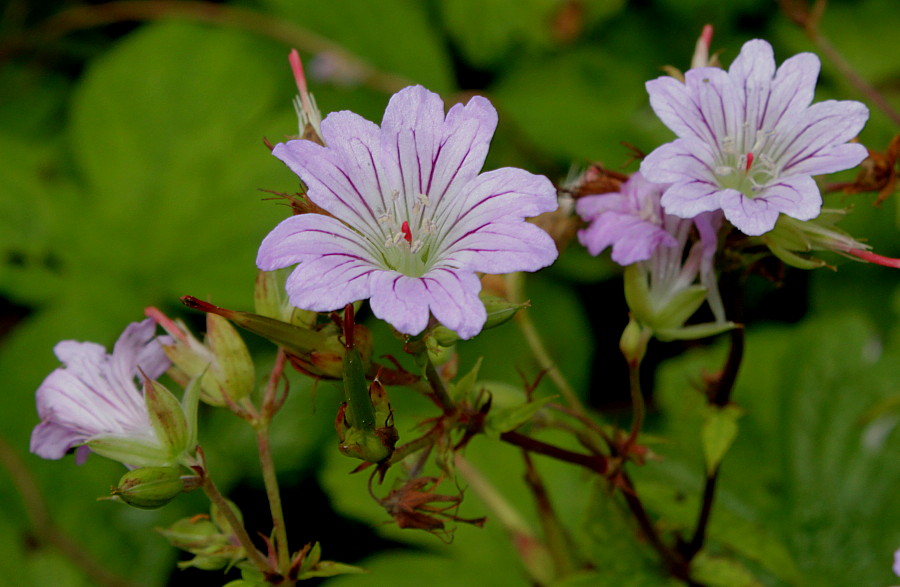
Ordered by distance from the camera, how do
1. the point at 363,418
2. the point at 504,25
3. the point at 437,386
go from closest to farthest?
the point at 363,418 → the point at 437,386 → the point at 504,25

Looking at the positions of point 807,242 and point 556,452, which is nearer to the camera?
point 807,242

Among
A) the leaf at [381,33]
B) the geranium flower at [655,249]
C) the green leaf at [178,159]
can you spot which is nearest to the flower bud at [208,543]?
the geranium flower at [655,249]

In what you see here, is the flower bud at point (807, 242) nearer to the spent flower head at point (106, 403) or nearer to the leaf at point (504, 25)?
the spent flower head at point (106, 403)

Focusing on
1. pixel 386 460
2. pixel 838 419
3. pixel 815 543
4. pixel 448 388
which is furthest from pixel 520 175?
pixel 838 419

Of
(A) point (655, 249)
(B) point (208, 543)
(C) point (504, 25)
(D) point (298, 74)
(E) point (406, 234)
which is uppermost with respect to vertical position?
(C) point (504, 25)

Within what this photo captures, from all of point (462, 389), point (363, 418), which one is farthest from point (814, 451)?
point (363, 418)

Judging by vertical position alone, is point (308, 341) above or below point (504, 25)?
below

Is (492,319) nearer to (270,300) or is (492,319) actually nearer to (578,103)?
(270,300)

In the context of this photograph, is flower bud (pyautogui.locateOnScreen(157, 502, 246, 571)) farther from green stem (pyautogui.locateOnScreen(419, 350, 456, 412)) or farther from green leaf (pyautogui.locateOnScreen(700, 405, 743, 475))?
green leaf (pyautogui.locateOnScreen(700, 405, 743, 475))
